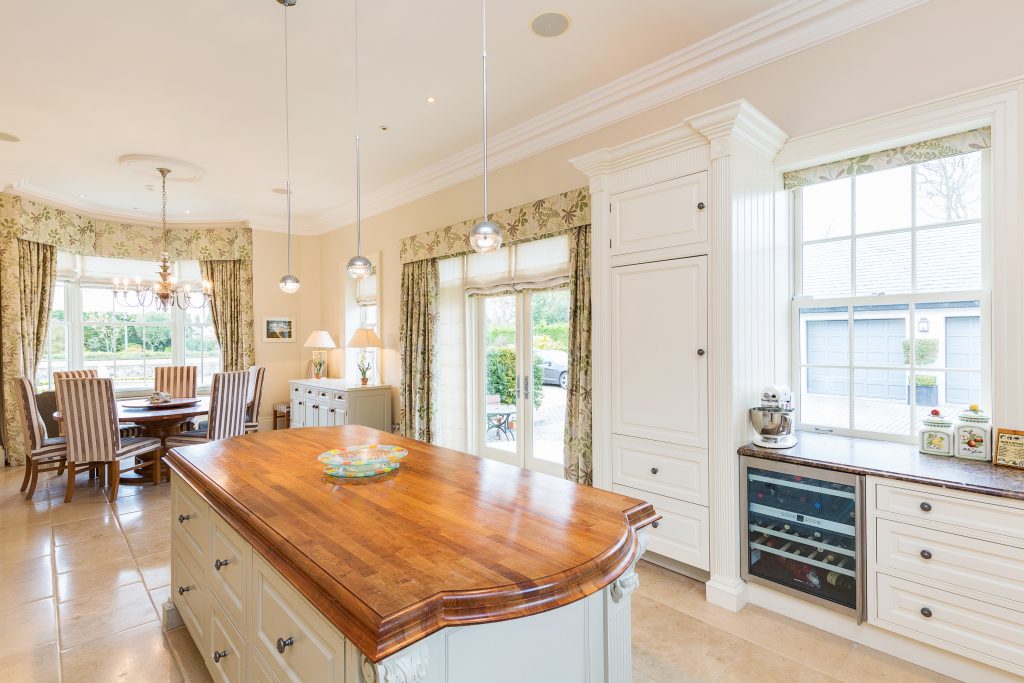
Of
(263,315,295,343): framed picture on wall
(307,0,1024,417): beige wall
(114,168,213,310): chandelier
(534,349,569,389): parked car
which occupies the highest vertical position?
(307,0,1024,417): beige wall

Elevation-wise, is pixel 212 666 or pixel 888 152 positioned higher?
pixel 888 152

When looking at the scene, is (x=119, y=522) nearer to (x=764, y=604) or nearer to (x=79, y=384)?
(x=79, y=384)

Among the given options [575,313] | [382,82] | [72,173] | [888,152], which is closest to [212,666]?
[575,313]

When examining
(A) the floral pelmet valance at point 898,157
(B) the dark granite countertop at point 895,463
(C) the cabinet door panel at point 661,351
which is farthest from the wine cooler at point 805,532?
(A) the floral pelmet valance at point 898,157

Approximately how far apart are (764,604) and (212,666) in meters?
2.51

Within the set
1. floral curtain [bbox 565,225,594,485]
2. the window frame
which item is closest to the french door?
floral curtain [bbox 565,225,594,485]

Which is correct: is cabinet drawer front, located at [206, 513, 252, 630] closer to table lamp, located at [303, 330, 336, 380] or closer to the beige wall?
the beige wall

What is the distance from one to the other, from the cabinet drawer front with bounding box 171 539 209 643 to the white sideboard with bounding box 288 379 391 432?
286 cm

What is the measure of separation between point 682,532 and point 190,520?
2.39 metres

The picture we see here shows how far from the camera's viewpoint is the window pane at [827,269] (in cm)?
279

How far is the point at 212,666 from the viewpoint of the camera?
1.89m

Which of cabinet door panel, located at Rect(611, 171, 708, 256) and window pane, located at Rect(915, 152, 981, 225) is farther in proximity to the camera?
cabinet door panel, located at Rect(611, 171, 708, 256)

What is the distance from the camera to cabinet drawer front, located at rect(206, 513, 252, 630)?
1.55 m

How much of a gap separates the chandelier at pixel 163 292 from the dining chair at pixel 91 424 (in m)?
1.28
